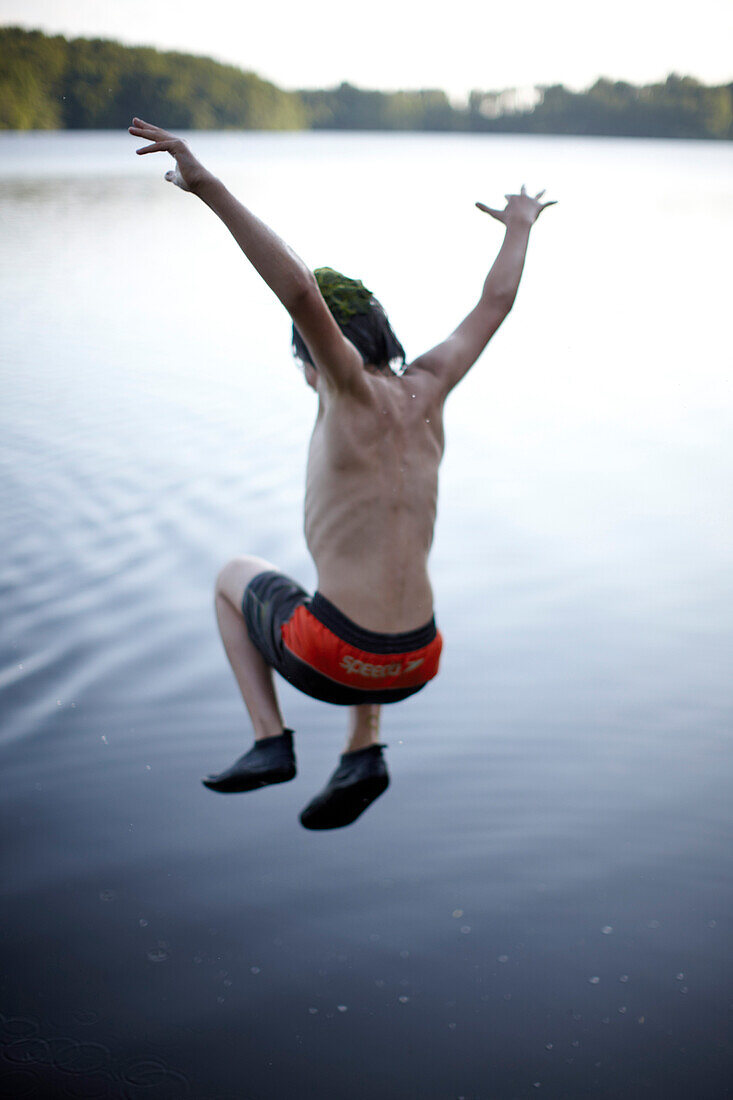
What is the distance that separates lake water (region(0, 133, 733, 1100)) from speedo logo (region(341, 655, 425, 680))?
124 cm

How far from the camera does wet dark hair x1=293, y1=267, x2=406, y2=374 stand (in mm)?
2826

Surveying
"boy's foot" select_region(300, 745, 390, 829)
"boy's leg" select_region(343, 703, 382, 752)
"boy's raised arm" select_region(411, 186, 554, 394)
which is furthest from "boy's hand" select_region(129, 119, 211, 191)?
"boy's foot" select_region(300, 745, 390, 829)

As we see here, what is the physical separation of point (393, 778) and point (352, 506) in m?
2.24

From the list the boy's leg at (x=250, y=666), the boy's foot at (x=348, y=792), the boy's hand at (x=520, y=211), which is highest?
the boy's hand at (x=520, y=211)

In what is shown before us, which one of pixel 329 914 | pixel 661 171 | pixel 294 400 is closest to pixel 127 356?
pixel 294 400

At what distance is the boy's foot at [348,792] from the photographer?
121 inches

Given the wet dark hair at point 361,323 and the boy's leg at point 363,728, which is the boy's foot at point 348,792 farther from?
the wet dark hair at point 361,323

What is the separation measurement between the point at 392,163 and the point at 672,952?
225 ft

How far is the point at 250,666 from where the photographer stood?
3238 mm

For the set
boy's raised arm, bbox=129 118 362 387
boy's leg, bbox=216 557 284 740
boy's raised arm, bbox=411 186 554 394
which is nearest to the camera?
boy's raised arm, bbox=129 118 362 387

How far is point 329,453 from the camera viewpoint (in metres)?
2.66

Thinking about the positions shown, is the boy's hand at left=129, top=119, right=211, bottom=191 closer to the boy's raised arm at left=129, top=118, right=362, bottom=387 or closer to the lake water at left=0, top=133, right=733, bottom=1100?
the boy's raised arm at left=129, top=118, right=362, bottom=387

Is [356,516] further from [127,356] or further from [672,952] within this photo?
[127,356]

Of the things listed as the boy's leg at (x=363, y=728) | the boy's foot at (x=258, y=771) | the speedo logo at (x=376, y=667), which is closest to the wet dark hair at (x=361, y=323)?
the speedo logo at (x=376, y=667)
